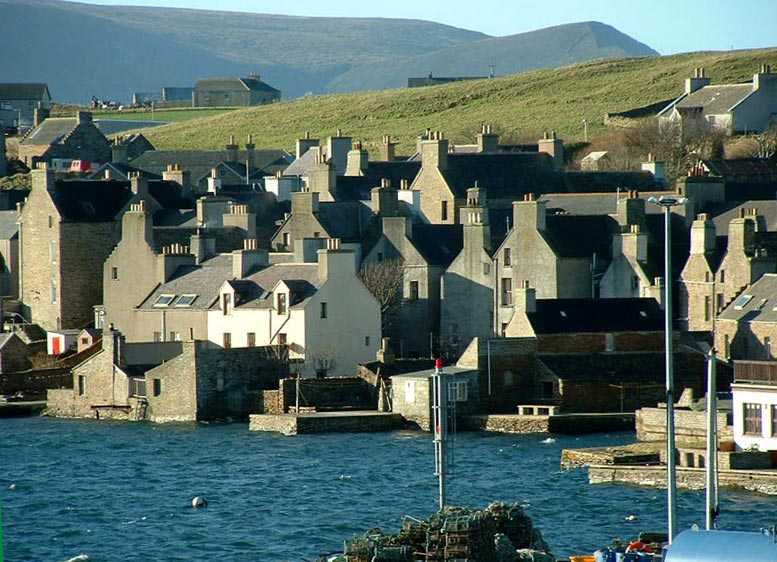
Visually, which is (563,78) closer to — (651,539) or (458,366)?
(458,366)

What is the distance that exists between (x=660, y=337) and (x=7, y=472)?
21.0 metres

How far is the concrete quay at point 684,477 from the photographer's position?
45.8 m

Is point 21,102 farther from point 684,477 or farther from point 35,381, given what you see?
point 684,477

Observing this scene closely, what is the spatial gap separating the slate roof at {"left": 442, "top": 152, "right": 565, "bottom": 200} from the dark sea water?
2460 cm

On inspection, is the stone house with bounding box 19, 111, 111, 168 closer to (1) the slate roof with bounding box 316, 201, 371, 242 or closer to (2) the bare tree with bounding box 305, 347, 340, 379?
(1) the slate roof with bounding box 316, 201, 371, 242

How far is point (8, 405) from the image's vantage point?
66125 millimetres

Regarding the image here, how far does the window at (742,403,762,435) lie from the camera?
4866 centimetres

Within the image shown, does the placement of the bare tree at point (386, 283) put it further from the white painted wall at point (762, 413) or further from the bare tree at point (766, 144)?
the bare tree at point (766, 144)

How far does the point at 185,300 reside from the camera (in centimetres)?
6931

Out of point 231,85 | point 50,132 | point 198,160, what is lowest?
point 198,160

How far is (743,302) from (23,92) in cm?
10725

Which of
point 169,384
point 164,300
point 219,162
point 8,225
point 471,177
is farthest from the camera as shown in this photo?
point 219,162

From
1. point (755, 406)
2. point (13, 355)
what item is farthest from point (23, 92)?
point (755, 406)

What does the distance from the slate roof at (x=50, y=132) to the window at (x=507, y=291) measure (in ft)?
169
